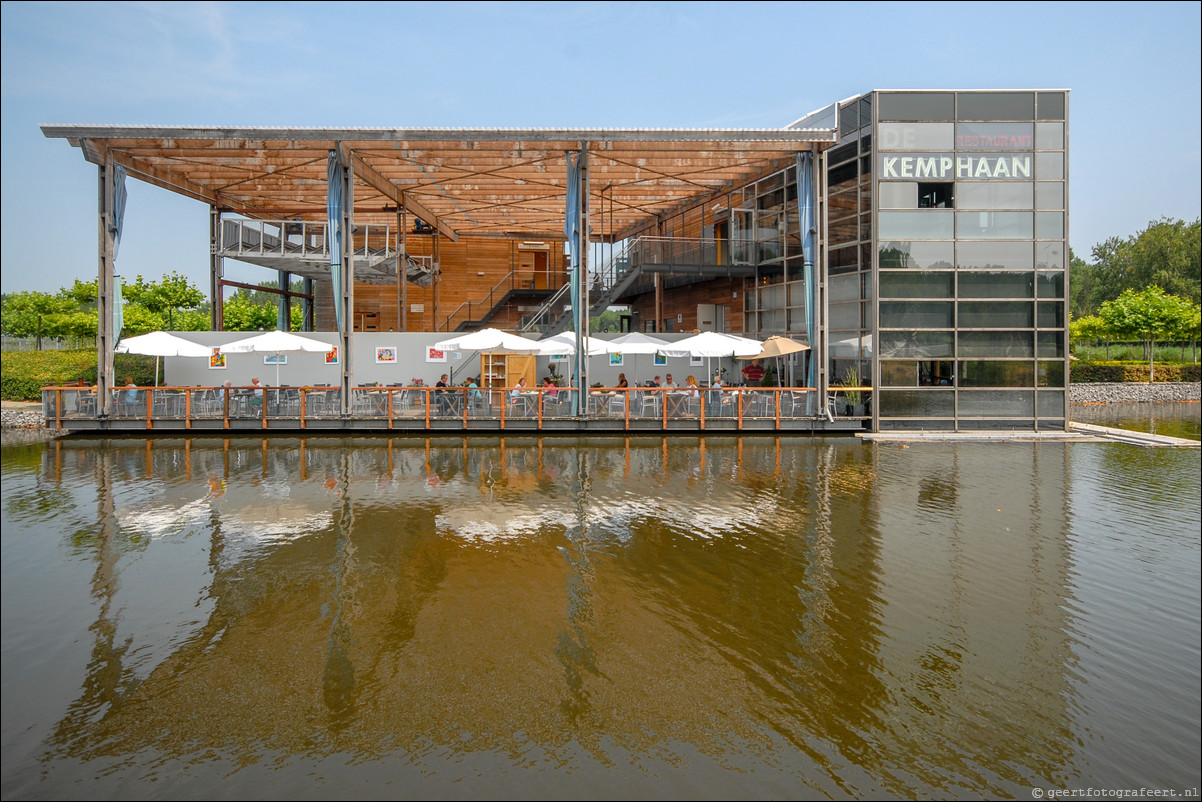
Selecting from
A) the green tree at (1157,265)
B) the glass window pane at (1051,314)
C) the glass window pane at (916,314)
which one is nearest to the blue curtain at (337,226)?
the glass window pane at (916,314)

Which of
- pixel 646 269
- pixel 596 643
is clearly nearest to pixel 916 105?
pixel 646 269

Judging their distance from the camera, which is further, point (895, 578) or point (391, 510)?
point (391, 510)

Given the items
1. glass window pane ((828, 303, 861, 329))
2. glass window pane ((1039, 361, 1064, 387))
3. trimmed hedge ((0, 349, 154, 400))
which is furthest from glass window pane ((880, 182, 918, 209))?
trimmed hedge ((0, 349, 154, 400))

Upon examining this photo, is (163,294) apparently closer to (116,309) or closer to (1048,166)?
(116,309)

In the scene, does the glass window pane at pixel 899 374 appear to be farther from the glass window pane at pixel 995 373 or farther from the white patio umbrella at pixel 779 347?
the white patio umbrella at pixel 779 347

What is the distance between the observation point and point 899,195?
20.2 meters

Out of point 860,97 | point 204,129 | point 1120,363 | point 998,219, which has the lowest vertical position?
point 1120,363

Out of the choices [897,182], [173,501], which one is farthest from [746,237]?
[173,501]

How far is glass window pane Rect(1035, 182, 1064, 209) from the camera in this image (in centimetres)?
1992

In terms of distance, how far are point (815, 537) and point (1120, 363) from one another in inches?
1397

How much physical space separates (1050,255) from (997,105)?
4.14 meters

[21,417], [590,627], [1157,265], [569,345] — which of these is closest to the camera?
[590,627]

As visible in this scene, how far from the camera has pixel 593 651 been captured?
19.6 feet

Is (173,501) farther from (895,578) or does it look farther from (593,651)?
(895,578)
